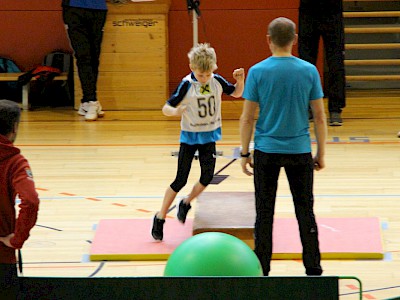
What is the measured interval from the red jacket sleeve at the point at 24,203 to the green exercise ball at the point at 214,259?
2.84 ft

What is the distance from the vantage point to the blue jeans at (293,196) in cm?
522

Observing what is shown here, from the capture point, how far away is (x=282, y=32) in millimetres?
5086

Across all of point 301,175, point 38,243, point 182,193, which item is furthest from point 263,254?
point 182,193

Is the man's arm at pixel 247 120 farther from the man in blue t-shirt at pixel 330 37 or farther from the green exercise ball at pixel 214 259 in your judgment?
→ the man in blue t-shirt at pixel 330 37

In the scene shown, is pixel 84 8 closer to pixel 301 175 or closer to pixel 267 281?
pixel 301 175

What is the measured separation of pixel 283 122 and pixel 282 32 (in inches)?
20.8

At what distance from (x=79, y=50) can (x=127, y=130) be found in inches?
49.1

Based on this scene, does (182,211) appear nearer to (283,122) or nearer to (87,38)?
(283,122)

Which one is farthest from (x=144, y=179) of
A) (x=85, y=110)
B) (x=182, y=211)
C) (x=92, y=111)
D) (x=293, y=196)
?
(x=293, y=196)

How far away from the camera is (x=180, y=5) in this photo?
1248cm

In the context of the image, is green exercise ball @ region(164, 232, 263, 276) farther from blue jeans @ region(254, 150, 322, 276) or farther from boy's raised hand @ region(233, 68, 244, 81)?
boy's raised hand @ region(233, 68, 244, 81)

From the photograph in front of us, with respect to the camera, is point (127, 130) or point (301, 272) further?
point (127, 130)

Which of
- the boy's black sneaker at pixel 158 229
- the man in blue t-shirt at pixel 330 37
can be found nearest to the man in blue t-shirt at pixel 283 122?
the boy's black sneaker at pixel 158 229

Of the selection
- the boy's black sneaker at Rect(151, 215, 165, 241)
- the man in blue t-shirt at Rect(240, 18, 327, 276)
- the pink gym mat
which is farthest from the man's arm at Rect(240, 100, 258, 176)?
the boy's black sneaker at Rect(151, 215, 165, 241)
